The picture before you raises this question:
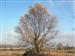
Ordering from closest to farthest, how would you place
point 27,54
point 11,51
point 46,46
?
point 27,54
point 11,51
point 46,46

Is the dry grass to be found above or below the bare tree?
below

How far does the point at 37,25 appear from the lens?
18.1 metres

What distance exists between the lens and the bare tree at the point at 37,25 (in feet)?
57.4

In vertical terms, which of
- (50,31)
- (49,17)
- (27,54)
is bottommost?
(27,54)

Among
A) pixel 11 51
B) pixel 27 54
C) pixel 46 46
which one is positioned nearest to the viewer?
pixel 27 54

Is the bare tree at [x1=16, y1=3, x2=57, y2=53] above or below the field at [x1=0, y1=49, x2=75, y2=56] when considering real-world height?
above

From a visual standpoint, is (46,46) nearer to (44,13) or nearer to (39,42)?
(39,42)

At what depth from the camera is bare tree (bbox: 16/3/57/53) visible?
17.5 meters

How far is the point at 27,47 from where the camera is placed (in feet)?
55.7

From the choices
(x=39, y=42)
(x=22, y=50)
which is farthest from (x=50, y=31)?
(x=22, y=50)

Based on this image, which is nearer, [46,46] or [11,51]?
[11,51]

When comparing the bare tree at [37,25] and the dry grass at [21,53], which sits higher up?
the bare tree at [37,25]

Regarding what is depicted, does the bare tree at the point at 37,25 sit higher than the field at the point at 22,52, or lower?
higher

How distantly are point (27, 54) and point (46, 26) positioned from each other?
3756 millimetres
